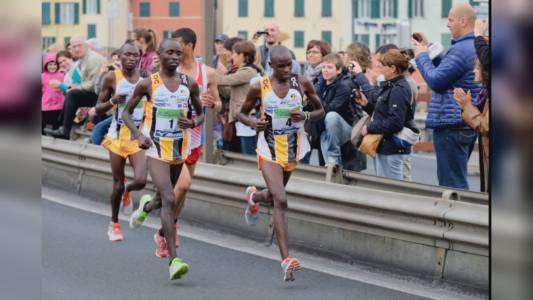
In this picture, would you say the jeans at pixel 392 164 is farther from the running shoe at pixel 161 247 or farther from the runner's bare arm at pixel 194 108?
the running shoe at pixel 161 247

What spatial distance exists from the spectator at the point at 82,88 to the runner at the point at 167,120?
7.78 m

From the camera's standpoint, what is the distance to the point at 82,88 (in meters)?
16.8

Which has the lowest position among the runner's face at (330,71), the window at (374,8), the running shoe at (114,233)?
the running shoe at (114,233)

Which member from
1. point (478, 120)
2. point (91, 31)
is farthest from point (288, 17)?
point (478, 120)

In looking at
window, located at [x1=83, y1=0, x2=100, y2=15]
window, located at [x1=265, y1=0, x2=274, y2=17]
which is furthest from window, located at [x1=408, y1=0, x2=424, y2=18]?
window, located at [x1=265, y1=0, x2=274, y2=17]

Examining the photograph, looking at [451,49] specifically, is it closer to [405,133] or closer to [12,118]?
[405,133]

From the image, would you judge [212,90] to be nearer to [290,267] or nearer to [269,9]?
[290,267]

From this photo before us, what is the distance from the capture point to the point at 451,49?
920cm

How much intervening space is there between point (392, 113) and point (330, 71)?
1.55 metres

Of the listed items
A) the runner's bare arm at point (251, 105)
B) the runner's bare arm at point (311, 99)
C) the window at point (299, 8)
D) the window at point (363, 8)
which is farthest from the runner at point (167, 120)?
the window at point (363, 8)

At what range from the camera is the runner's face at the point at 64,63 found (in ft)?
59.3

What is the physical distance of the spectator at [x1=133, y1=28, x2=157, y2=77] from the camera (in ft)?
42.0

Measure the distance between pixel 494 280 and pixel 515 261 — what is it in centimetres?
3

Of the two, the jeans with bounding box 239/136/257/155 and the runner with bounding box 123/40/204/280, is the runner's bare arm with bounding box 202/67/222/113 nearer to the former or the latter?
the runner with bounding box 123/40/204/280
